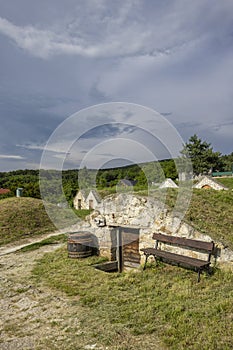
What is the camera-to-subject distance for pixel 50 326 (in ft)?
14.8

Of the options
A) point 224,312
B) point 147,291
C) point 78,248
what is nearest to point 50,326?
point 147,291

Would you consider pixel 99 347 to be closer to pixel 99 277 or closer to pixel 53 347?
pixel 53 347

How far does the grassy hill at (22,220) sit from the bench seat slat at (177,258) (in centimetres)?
821

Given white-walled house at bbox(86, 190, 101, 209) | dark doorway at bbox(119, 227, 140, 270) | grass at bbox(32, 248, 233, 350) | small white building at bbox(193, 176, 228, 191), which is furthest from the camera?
white-walled house at bbox(86, 190, 101, 209)

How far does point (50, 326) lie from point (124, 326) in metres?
1.30

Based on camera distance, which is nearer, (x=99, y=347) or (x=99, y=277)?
(x=99, y=347)

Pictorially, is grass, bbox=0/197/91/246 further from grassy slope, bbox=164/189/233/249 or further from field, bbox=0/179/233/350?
grassy slope, bbox=164/189/233/249

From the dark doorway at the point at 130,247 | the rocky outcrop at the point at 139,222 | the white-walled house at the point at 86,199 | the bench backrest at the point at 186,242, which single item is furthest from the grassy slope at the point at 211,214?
the white-walled house at the point at 86,199

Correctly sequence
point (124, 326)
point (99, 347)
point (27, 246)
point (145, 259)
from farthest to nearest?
point (27, 246), point (145, 259), point (124, 326), point (99, 347)

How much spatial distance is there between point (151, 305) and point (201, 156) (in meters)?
36.3

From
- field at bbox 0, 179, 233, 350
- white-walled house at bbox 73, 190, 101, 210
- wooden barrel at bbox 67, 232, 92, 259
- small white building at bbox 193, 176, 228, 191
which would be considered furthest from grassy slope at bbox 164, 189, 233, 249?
white-walled house at bbox 73, 190, 101, 210

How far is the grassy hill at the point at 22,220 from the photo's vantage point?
13.9 metres

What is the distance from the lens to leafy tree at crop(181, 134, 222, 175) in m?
38.4

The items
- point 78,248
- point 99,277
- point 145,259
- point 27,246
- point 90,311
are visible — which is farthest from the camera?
point 27,246
